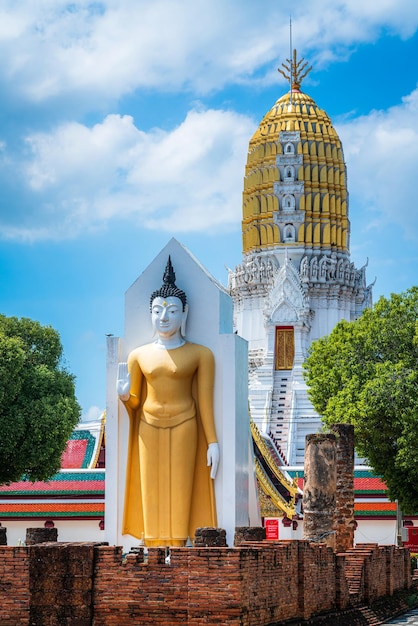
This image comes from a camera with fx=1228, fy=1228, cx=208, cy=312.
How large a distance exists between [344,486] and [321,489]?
5.20 meters

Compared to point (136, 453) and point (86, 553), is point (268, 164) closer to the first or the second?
point (136, 453)

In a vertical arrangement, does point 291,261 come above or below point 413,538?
above

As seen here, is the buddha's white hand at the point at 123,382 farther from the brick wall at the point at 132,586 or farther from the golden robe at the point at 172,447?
the brick wall at the point at 132,586

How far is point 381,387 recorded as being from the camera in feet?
112

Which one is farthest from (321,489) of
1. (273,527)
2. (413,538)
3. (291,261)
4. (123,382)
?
(291,261)

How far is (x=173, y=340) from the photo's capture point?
20.6m

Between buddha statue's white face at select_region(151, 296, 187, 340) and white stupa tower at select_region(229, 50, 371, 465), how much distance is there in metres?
44.2

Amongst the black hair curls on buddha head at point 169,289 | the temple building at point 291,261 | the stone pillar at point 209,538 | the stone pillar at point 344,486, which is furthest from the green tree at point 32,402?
the temple building at point 291,261

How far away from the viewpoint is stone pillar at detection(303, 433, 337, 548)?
77.4 feet

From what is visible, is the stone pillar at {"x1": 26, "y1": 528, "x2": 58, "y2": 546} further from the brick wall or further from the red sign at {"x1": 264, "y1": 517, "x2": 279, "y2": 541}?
the red sign at {"x1": 264, "y1": 517, "x2": 279, "y2": 541}

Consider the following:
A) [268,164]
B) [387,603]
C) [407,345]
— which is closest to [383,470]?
[407,345]

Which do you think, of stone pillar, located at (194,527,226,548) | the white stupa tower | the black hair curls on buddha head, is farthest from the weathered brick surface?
the white stupa tower

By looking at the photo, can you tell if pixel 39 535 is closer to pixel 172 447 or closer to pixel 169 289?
pixel 172 447

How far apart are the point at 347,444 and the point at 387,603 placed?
5168mm
